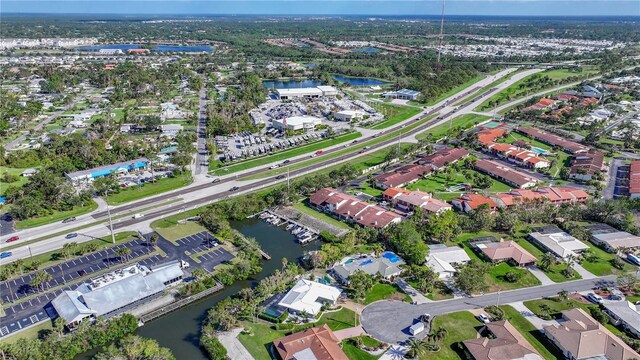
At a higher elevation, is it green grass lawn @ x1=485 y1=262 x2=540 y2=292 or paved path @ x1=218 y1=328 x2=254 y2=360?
green grass lawn @ x1=485 y1=262 x2=540 y2=292

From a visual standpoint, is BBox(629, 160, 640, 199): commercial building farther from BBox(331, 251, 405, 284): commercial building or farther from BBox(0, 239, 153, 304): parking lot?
BBox(0, 239, 153, 304): parking lot

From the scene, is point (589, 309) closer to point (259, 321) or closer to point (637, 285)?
point (637, 285)

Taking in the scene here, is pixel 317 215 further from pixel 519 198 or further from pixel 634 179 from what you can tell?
pixel 634 179

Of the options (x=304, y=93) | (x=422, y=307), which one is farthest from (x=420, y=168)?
(x=304, y=93)

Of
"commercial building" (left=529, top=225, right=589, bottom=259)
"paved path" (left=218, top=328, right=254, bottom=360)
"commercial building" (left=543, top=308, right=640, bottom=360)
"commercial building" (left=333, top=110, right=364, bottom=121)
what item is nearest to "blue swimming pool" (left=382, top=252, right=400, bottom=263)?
"commercial building" (left=543, top=308, right=640, bottom=360)

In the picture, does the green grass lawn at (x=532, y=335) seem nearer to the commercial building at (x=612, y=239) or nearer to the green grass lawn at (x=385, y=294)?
the green grass lawn at (x=385, y=294)
